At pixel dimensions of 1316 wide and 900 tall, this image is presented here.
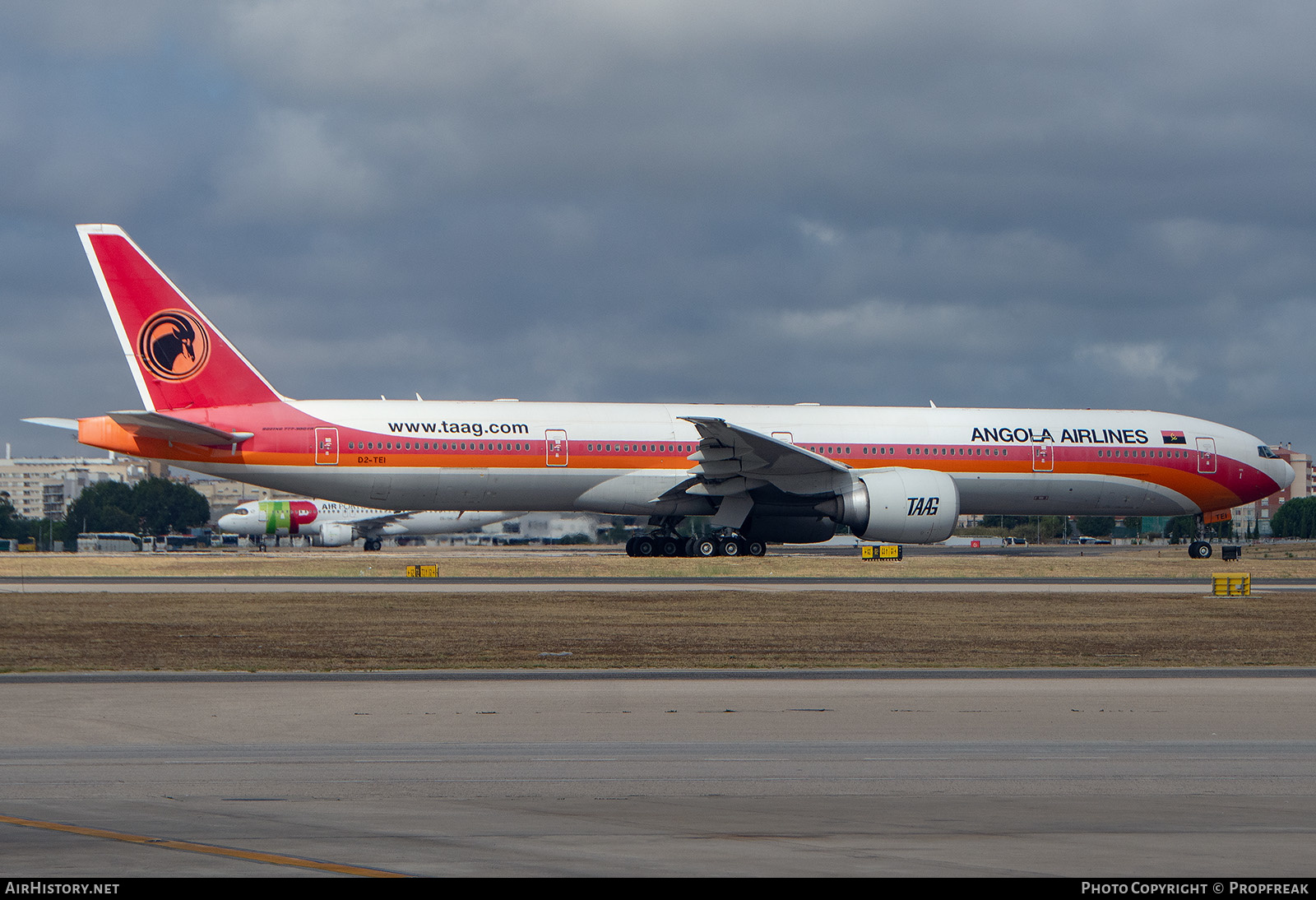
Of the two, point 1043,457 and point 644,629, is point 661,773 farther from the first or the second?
point 1043,457

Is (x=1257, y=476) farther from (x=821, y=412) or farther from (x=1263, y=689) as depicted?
(x=1263, y=689)

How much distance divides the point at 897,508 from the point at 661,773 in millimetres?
28153

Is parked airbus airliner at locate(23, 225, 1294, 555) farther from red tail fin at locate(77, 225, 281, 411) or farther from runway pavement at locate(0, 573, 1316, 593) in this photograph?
runway pavement at locate(0, 573, 1316, 593)

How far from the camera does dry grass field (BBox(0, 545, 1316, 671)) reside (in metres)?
16.3

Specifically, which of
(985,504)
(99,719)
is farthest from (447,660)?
(985,504)

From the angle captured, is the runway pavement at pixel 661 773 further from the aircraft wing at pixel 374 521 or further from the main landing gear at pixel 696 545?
the aircraft wing at pixel 374 521

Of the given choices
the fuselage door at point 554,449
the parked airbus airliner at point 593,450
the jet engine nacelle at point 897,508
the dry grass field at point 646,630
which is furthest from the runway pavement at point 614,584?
the fuselage door at point 554,449

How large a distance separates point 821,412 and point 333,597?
749 inches

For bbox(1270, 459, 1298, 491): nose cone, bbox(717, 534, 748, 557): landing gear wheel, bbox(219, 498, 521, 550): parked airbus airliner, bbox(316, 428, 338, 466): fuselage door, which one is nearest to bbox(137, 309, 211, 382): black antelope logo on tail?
bbox(316, 428, 338, 466): fuselage door

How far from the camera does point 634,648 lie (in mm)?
17547

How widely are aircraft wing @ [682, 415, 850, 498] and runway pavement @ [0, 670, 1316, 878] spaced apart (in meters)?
21.4

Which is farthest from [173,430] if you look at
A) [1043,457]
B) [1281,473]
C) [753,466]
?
[1281,473]

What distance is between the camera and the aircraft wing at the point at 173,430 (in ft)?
114

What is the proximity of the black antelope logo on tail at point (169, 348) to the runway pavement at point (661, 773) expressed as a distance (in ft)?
79.8
